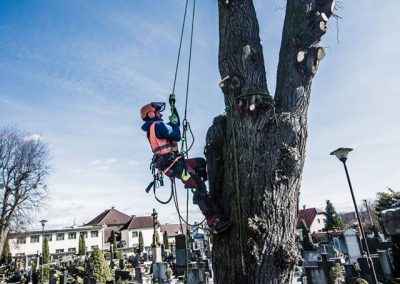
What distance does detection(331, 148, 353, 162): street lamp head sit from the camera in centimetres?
889

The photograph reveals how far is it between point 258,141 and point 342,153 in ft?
25.8

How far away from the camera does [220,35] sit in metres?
2.89

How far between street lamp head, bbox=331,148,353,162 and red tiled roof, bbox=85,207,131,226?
4369cm

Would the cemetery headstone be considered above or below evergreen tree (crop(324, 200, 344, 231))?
below

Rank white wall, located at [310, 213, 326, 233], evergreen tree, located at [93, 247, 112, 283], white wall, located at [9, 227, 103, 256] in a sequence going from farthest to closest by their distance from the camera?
white wall, located at [310, 213, 326, 233], white wall, located at [9, 227, 103, 256], evergreen tree, located at [93, 247, 112, 283]

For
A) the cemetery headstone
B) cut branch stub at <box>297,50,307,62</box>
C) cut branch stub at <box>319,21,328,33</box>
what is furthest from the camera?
the cemetery headstone

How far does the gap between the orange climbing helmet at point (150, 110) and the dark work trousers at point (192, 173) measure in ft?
2.28

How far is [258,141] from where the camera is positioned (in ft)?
7.47

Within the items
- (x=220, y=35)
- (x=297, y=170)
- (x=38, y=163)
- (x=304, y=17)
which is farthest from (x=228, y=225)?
(x=38, y=163)

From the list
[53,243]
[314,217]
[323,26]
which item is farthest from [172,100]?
[314,217]

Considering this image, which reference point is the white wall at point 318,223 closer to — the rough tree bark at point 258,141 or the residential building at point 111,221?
the residential building at point 111,221

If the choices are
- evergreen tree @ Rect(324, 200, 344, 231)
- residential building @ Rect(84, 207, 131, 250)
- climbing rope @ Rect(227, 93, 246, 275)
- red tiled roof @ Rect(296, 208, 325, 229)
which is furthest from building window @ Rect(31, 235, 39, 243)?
climbing rope @ Rect(227, 93, 246, 275)

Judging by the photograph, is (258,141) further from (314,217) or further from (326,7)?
(314,217)

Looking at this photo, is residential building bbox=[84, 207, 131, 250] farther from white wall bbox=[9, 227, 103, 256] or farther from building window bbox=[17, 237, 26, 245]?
building window bbox=[17, 237, 26, 245]
